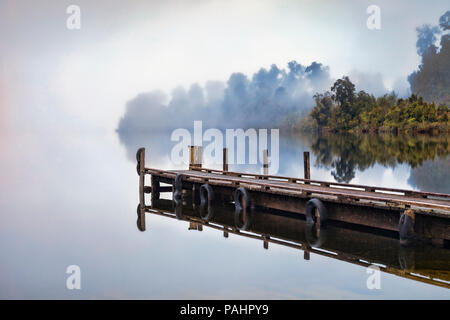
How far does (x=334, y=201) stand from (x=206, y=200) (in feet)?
23.2

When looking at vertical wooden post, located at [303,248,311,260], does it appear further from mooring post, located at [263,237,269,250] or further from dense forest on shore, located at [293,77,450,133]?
dense forest on shore, located at [293,77,450,133]

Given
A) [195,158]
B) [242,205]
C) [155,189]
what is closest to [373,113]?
[195,158]

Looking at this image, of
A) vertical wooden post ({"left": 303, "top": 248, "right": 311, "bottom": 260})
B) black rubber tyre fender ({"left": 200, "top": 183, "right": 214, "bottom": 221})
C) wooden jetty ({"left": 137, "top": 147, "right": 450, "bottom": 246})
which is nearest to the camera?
wooden jetty ({"left": 137, "top": 147, "right": 450, "bottom": 246})

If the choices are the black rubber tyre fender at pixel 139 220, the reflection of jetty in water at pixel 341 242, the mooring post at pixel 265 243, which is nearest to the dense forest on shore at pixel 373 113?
the black rubber tyre fender at pixel 139 220

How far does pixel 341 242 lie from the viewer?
46.9 ft

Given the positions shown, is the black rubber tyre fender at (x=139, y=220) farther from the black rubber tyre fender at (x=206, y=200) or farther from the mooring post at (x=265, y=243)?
the mooring post at (x=265, y=243)

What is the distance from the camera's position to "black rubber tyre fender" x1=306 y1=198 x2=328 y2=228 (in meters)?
15.3

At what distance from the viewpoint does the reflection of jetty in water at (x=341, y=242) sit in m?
11.8

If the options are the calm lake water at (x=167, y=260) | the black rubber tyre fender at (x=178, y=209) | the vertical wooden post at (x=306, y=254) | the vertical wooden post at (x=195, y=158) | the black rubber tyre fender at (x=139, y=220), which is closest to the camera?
the calm lake water at (x=167, y=260)

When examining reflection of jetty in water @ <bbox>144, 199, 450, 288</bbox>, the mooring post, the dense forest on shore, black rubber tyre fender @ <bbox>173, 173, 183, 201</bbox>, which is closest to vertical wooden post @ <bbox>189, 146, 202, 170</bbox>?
black rubber tyre fender @ <bbox>173, 173, 183, 201</bbox>

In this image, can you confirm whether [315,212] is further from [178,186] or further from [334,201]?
[178,186]

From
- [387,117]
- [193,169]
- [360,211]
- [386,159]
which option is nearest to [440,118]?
[387,117]

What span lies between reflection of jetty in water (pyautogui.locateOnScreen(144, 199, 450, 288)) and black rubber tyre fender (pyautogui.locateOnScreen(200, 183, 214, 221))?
20cm

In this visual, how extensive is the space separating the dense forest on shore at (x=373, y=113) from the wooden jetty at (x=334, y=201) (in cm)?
6724
